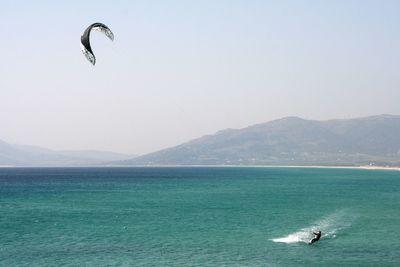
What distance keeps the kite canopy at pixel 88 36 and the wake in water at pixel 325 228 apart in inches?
1399

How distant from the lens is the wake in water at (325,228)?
5925cm

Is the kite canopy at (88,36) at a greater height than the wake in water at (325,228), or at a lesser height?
greater

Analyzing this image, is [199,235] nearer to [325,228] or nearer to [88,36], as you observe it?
[325,228]

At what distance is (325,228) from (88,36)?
48.3 metres

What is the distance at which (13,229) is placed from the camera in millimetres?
67062

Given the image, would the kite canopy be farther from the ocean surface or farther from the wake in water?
the wake in water

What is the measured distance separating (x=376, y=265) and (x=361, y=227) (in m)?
23.4

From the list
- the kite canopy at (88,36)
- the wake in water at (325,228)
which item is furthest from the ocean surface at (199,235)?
the kite canopy at (88,36)

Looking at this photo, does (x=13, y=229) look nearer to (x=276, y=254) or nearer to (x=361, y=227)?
(x=276, y=254)

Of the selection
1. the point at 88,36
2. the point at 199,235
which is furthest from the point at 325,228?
the point at 88,36

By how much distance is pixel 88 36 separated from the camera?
97.7 feet

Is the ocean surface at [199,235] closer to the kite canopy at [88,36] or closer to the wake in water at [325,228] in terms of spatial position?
the wake in water at [325,228]

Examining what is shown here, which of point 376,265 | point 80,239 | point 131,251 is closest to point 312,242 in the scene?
point 376,265

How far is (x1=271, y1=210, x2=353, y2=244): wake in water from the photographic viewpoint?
59250 millimetres
